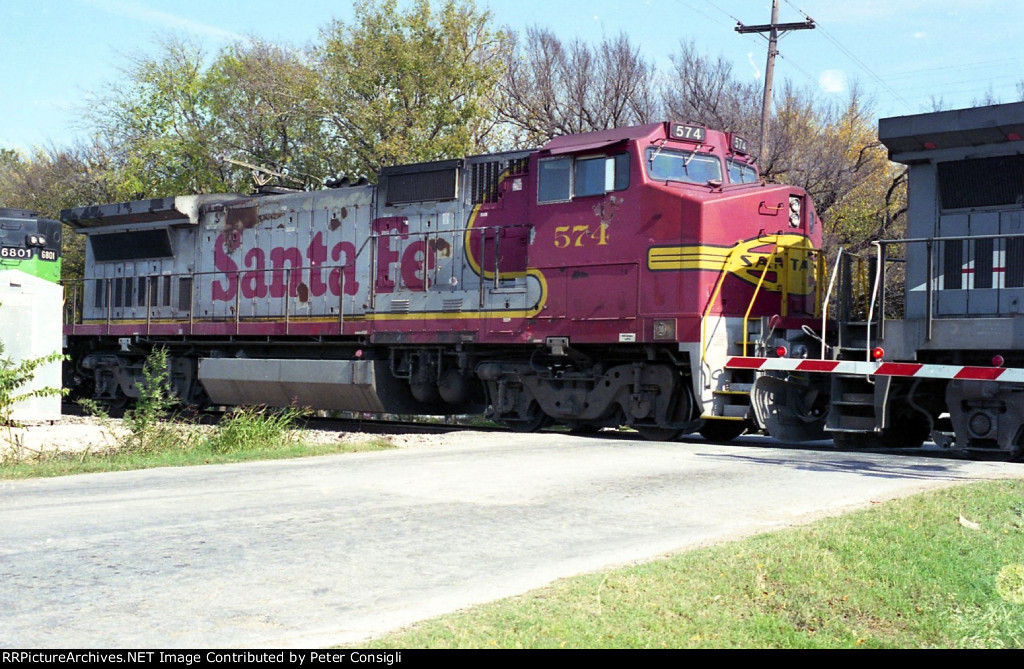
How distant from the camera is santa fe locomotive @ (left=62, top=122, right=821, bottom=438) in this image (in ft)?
43.7

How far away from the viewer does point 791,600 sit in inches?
211

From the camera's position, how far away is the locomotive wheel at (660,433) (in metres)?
13.7

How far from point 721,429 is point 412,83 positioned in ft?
63.0

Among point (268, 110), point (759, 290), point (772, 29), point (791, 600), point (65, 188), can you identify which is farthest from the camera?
point (65, 188)

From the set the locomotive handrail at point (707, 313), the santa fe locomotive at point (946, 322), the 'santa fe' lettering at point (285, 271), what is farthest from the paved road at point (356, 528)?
the 'santa fe' lettering at point (285, 271)

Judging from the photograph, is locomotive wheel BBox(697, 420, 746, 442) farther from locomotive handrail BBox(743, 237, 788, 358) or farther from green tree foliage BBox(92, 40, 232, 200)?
green tree foliage BBox(92, 40, 232, 200)

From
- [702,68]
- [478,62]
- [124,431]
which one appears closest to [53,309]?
[124,431]

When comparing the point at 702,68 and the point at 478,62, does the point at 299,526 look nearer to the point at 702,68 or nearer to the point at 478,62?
the point at 478,62

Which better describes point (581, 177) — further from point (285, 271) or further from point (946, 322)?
point (285, 271)

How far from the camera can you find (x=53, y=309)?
15.4 metres

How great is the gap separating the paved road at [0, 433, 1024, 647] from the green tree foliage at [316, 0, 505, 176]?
20.4 meters

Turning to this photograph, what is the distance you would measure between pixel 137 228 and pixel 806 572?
1776 centimetres

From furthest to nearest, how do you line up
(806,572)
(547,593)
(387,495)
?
(387,495) < (806,572) < (547,593)

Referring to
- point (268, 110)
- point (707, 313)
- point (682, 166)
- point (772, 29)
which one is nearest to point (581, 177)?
point (682, 166)
